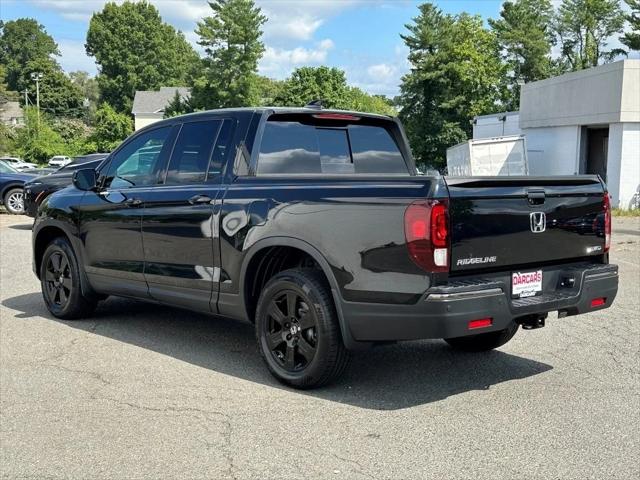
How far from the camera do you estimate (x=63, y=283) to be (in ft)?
24.1

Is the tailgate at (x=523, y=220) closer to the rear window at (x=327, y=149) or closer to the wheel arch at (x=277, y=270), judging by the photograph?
the wheel arch at (x=277, y=270)

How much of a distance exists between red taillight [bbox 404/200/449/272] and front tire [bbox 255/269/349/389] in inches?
30.9

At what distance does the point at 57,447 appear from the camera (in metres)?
4.18

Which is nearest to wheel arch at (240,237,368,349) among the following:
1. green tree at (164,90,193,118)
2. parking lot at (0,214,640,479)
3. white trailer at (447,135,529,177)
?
parking lot at (0,214,640,479)

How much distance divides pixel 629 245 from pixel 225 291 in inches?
468

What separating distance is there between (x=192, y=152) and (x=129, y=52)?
363ft

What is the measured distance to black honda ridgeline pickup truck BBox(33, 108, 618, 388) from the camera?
14.6ft

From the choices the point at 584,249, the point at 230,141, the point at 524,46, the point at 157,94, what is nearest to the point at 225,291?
the point at 230,141

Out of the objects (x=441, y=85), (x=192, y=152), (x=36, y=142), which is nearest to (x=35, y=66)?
(x=36, y=142)

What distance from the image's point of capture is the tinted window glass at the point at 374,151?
6.16 meters

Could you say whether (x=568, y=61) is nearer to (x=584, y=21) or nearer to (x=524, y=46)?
(x=584, y=21)

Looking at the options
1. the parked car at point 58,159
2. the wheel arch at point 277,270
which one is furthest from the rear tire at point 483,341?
Answer: the parked car at point 58,159

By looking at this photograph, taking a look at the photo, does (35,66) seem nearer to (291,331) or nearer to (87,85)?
(87,85)

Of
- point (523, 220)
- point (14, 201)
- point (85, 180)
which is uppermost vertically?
point (85, 180)
